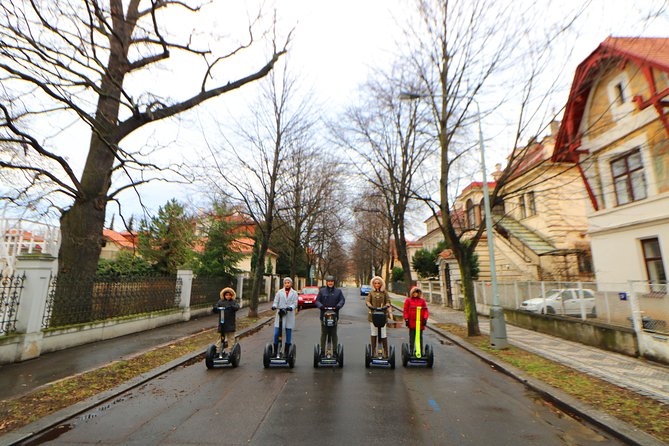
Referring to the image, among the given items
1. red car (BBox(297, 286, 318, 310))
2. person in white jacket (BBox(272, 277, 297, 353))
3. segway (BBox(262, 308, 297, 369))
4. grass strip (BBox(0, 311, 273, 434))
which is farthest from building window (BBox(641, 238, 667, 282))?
red car (BBox(297, 286, 318, 310))

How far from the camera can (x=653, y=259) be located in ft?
38.0

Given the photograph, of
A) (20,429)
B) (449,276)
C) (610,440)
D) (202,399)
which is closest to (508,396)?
(610,440)

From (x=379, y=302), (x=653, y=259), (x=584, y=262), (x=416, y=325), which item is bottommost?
(x=416, y=325)

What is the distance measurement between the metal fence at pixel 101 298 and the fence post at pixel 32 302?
0.45 meters

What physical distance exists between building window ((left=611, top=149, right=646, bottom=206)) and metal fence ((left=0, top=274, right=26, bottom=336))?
18.7 metres

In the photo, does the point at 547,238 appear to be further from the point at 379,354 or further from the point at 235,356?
the point at 235,356

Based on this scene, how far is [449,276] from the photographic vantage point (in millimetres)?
24031

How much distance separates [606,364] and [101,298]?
1366cm

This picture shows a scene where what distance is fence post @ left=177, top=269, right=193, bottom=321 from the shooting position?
1583cm

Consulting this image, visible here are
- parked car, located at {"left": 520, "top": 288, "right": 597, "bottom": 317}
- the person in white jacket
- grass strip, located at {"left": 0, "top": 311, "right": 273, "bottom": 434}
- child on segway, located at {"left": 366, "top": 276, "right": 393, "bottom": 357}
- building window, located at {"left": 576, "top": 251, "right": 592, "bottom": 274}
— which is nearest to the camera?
grass strip, located at {"left": 0, "top": 311, "right": 273, "bottom": 434}

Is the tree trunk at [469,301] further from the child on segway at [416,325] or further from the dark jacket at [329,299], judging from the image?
the dark jacket at [329,299]

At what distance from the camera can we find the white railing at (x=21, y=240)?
33.8 feet

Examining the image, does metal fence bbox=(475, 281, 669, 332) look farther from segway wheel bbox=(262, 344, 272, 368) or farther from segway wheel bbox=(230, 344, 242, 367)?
segway wheel bbox=(230, 344, 242, 367)

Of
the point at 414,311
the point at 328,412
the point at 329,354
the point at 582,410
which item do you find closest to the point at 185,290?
the point at 329,354
